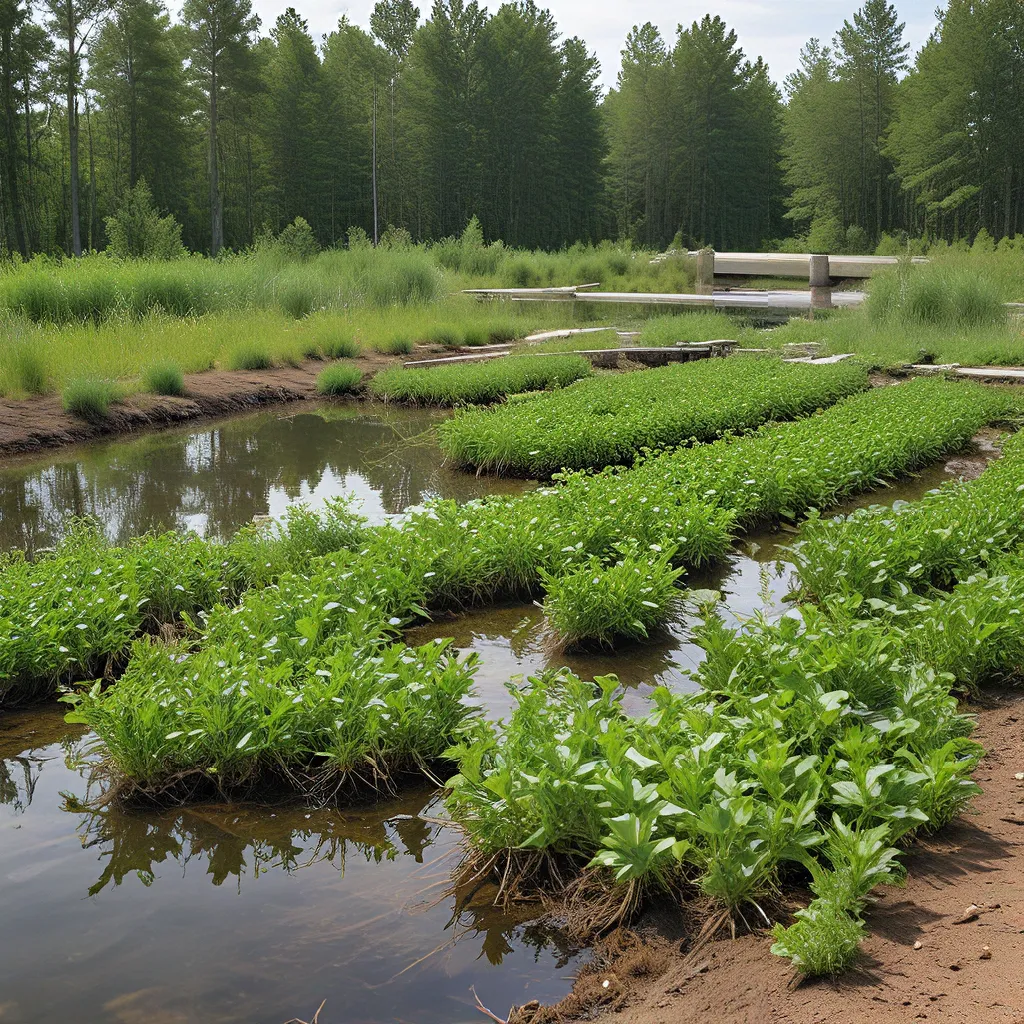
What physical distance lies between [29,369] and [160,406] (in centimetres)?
155

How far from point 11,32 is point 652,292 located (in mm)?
23113

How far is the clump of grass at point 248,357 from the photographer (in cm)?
1543

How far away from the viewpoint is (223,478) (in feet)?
33.2

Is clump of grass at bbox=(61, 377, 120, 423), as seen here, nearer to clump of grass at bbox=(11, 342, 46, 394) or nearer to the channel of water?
clump of grass at bbox=(11, 342, 46, 394)

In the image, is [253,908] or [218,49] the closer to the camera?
[253,908]

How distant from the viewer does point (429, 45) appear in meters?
52.4

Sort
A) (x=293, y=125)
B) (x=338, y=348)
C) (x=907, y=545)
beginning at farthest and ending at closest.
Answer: (x=293, y=125), (x=338, y=348), (x=907, y=545)

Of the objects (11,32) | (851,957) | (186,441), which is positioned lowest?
(851,957)

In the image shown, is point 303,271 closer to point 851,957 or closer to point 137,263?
point 137,263

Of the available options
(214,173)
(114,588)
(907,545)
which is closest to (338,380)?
(114,588)

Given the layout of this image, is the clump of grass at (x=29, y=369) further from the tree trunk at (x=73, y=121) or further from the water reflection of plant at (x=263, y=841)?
the tree trunk at (x=73, y=121)

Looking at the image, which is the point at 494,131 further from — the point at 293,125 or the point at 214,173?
the point at 214,173

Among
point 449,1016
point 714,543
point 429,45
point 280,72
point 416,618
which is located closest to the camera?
point 449,1016

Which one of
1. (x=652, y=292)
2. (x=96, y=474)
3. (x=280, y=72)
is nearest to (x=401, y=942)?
(x=96, y=474)
